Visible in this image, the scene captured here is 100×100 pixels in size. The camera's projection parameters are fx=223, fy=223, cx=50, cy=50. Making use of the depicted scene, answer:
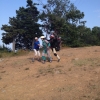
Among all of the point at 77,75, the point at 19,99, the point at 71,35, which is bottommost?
the point at 19,99

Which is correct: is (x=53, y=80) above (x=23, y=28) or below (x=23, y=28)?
below

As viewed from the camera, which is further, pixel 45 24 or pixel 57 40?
pixel 45 24

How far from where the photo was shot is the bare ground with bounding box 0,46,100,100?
7.25m

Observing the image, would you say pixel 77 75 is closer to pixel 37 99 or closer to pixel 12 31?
pixel 37 99

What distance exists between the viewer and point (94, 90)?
23.3 feet

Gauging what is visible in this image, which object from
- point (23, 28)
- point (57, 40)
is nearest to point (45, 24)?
point (23, 28)

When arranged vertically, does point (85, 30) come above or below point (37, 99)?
above

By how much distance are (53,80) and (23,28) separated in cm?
1853

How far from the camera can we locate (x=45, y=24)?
2642 cm

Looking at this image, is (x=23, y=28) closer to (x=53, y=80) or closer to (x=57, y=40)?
(x=57, y=40)

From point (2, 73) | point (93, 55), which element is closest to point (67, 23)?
point (93, 55)

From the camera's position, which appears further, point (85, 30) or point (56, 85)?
point (85, 30)

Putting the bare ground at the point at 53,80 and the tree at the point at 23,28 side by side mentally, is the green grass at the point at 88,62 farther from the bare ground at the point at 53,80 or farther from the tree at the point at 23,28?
the tree at the point at 23,28

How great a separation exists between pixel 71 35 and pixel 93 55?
45.2 ft
